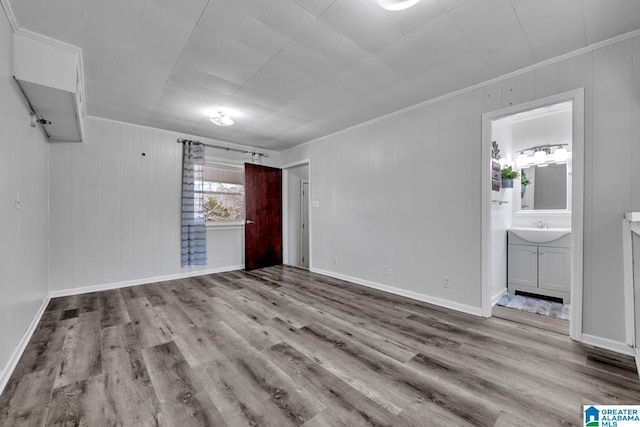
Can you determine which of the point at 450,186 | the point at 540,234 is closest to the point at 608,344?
the point at 540,234

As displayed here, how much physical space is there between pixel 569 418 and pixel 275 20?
3.15 meters

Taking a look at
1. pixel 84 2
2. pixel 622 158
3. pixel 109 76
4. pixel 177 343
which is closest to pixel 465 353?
pixel 622 158

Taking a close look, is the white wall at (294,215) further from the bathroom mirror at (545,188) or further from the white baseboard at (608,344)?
the white baseboard at (608,344)

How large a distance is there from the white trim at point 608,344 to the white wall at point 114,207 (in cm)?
529

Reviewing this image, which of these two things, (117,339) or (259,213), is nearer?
(117,339)

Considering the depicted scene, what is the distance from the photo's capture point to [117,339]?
93.5 inches

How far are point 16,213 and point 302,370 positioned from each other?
102 inches

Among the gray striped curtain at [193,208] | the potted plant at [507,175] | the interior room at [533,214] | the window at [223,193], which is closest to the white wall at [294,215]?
the window at [223,193]

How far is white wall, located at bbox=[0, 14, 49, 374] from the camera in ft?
5.85

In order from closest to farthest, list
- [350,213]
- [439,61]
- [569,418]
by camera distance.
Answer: [569,418]
[439,61]
[350,213]

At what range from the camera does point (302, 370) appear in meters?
1.90

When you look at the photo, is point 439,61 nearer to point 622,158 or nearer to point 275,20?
point 275,20

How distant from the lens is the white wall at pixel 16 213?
1784mm

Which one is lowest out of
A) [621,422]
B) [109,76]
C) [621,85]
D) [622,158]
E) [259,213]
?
[621,422]
